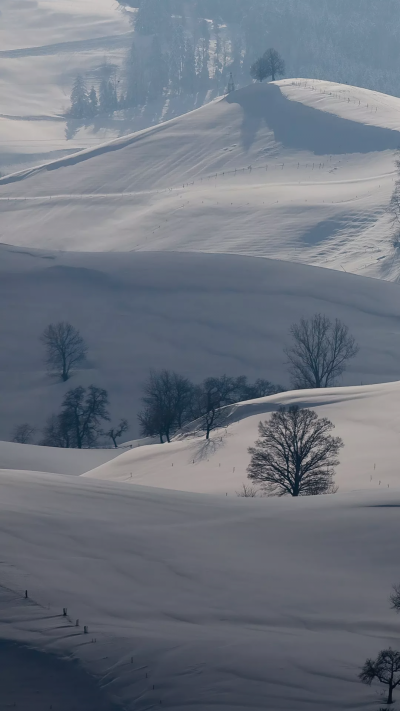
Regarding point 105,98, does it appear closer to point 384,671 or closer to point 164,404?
point 164,404

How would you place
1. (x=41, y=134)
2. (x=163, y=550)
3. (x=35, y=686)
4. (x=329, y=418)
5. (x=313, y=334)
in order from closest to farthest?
(x=35, y=686) < (x=163, y=550) < (x=329, y=418) < (x=313, y=334) < (x=41, y=134)

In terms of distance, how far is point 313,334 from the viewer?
4891 cm

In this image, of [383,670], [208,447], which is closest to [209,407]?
[208,447]

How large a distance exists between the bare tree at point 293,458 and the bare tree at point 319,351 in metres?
18.5

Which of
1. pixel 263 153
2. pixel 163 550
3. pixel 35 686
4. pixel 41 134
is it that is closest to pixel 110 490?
pixel 163 550

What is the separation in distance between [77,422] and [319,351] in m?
11.9

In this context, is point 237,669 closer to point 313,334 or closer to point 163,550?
point 163,550

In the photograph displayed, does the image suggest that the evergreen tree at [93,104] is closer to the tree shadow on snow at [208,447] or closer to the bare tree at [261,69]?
the bare tree at [261,69]

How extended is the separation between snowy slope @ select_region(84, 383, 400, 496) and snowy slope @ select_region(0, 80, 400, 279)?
2940 cm

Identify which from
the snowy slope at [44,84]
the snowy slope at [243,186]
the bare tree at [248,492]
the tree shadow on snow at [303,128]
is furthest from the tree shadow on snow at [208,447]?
the snowy slope at [44,84]

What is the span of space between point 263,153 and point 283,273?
104ft

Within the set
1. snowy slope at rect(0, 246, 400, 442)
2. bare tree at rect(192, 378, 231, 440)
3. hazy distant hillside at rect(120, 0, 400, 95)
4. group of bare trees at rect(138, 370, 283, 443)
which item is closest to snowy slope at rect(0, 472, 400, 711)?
bare tree at rect(192, 378, 231, 440)

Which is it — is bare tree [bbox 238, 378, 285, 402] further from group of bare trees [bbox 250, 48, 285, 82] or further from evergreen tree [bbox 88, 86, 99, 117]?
evergreen tree [bbox 88, 86, 99, 117]

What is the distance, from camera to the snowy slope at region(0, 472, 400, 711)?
471 inches
